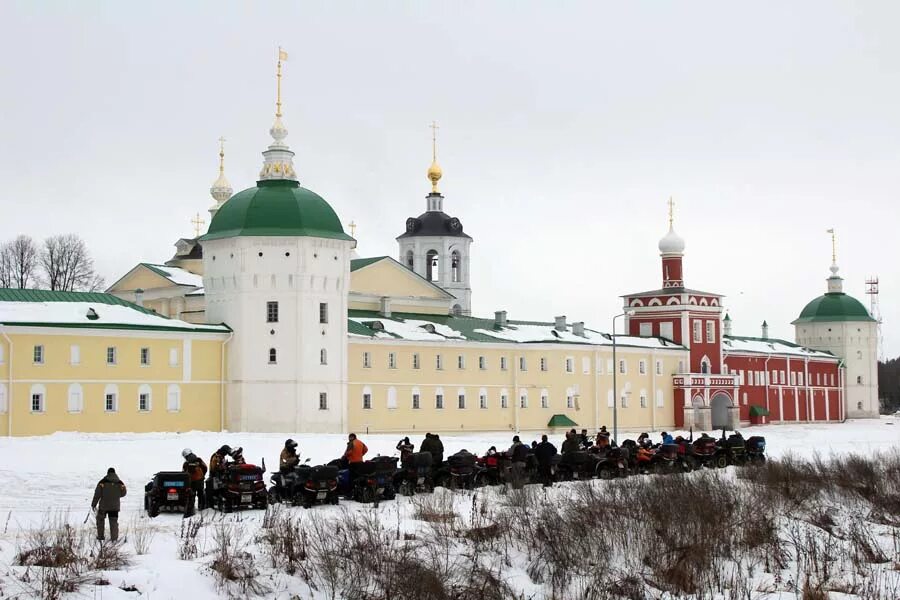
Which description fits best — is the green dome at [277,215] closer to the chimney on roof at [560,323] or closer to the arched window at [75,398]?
the arched window at [75,398]

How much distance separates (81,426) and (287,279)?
11.6 m

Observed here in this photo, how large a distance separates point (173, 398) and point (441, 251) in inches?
1580

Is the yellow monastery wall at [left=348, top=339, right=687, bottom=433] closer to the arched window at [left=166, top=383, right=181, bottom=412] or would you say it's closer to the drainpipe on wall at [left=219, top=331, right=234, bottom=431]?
the drainpipe on wall at [left=219, top=331, right=234, bottom=431]

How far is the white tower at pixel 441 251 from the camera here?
96.2 metres

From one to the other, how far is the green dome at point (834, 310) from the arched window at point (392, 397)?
56.0 m

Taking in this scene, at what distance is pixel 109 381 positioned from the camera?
56531 millimetres

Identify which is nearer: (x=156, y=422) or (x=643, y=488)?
(x=643, y=488)

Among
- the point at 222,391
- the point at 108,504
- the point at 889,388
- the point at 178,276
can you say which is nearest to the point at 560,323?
the point at 178,276

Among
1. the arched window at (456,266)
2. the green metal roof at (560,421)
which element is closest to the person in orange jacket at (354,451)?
the green metal roof at (560,421)

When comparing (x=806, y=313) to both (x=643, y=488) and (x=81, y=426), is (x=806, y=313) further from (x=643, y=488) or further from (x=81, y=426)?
(x=643, y=488)

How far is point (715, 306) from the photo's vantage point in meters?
90.8

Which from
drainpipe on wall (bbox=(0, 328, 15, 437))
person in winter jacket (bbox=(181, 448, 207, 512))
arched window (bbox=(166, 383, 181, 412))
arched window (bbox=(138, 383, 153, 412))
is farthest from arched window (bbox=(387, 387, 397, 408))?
person in winter jacket (bbox=(181, 448, 207, 512))

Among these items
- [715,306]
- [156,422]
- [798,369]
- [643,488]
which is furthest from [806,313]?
[643,488]

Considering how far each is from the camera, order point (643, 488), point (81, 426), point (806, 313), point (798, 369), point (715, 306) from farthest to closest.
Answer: point (806, 313) < point (798, 369) < point (715, 306) < point (81, 426) < point (643, 488)
